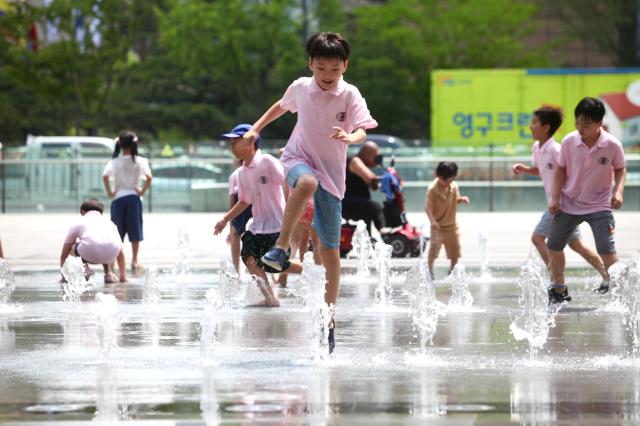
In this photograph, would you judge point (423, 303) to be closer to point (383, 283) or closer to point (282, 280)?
point (383, 283)

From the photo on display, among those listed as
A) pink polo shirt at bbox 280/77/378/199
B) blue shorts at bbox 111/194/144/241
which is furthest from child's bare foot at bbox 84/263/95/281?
pink polo shirt at bbox 280/77/378/199

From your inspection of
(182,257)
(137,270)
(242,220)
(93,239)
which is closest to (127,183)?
(137,270)

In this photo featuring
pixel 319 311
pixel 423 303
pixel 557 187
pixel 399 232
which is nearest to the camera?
pixel 319 311

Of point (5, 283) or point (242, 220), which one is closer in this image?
point (5, 283)

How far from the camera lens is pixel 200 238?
1995cm

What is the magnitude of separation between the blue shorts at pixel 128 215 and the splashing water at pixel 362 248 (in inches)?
91.5

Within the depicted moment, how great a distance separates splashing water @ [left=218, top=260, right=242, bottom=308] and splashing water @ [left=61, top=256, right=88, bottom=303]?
49.6 inches

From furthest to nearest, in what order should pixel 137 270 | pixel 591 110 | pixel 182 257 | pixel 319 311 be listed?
1. pixel 182 257
2. pixel 137 270
3. pixel 591 110
4. pixel 319 311

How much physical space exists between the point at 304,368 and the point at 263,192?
3442 millimetres

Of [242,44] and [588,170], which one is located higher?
[242,44]

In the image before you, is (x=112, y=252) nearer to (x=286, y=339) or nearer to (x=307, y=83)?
(x=286, y=339)

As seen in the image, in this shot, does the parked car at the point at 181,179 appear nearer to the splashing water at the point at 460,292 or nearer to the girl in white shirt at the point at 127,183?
the girl in white shirt at the point at 127,183

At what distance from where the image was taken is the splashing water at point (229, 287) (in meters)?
10.3

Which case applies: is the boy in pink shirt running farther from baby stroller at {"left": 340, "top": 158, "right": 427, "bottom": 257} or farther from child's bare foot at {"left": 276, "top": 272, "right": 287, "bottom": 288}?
baby stroller at {"left": 340, "top": 158, "right": 427, "bottom": 257}
